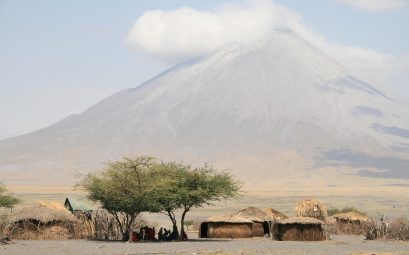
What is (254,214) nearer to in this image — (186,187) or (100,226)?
(186,187)

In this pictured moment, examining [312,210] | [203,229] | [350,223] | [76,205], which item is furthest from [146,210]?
[350,223]

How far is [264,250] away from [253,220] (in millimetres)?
15044

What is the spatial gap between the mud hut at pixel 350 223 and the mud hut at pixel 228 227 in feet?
29.6

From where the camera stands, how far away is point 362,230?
51.6 meters

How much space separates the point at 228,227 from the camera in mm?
46469

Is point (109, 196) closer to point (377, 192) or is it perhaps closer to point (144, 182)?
point (144, 182)

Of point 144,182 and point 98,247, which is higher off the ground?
point 144,182

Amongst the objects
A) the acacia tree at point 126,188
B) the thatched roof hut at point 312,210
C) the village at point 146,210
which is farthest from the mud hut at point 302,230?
the thatched roof hut at point 312,210

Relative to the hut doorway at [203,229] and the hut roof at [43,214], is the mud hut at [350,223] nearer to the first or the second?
the hut doorway at [203,229]

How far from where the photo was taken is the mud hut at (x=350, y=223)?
173ft

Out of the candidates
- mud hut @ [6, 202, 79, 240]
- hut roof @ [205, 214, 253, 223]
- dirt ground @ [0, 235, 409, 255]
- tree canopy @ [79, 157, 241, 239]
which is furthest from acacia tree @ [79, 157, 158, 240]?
hut roof @ [205, 214, 253, 223]

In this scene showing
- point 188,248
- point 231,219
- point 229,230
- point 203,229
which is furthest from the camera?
point 203,229

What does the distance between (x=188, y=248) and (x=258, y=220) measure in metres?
14.3

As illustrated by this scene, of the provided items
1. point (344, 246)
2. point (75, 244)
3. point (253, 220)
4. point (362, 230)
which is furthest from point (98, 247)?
point (362, 230)
